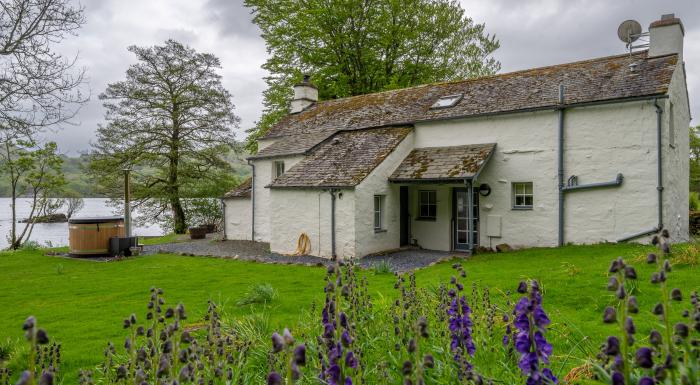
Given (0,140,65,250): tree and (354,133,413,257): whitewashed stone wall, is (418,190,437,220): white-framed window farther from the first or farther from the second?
(0,140,65,250): tree

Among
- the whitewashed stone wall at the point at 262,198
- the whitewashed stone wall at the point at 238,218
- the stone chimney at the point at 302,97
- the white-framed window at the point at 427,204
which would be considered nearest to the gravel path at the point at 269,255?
the whitewashed stone wall at the point at 262,198

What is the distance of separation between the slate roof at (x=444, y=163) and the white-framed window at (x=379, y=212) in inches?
35.8

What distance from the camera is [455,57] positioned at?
1256 inches

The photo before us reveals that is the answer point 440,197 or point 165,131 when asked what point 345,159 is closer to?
point 440,197

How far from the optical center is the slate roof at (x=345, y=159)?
16875 millimetres

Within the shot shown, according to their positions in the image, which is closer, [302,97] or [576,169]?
[576,169]

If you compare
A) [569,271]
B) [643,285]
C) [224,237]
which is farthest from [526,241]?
[224,237]

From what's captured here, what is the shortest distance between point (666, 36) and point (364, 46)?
751 inches

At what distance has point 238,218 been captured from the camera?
947 inches

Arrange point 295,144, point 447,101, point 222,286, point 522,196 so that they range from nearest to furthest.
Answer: point 222,286, point 522,196, point 447,101, point 295,144

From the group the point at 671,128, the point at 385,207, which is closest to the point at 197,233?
the point at 385,207

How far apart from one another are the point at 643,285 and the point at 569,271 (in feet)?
5.85

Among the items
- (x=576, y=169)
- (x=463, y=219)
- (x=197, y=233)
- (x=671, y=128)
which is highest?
(x=671, y=128)

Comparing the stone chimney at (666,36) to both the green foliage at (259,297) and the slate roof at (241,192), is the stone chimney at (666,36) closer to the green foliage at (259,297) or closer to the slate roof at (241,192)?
the green foliage at (259,297)
